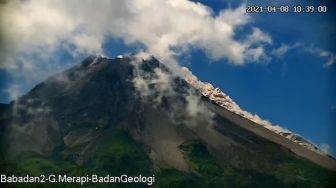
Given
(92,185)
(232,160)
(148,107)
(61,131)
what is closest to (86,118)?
(61,131)

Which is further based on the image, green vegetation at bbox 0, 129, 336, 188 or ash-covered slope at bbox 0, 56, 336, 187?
ash-covered slope at bbox 0, 56, 336, 187

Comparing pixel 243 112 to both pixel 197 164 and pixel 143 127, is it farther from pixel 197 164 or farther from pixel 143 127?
pixel 143 127

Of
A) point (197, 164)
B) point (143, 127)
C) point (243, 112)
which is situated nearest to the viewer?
point (243, 112)

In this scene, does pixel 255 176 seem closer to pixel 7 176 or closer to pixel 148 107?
pixel 148 107

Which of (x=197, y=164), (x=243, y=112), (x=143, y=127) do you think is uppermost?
(x=143, y=127)

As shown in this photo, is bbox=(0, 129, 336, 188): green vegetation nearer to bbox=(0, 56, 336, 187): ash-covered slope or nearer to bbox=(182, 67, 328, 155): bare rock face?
bbox=(0, 56, 336, 187): ash-covered slope

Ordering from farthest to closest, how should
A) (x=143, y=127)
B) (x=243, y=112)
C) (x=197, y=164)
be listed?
(x=143, y=127)
(x=197, y=164)
(x=243, y=112)

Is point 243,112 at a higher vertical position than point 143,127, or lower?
lower

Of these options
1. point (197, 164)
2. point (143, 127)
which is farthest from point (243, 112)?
point (143, 127)

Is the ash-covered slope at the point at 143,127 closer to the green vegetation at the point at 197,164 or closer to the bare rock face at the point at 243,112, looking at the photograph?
the green vegetation at the point at 197,164

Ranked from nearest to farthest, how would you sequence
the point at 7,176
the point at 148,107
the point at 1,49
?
the point at 7,176 → the point at 1,49 → the point at 148,107

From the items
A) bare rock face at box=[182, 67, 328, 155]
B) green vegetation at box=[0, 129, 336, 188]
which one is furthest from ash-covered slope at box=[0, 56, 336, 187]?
bare rock face at box=[182, 67, 328, 155]
